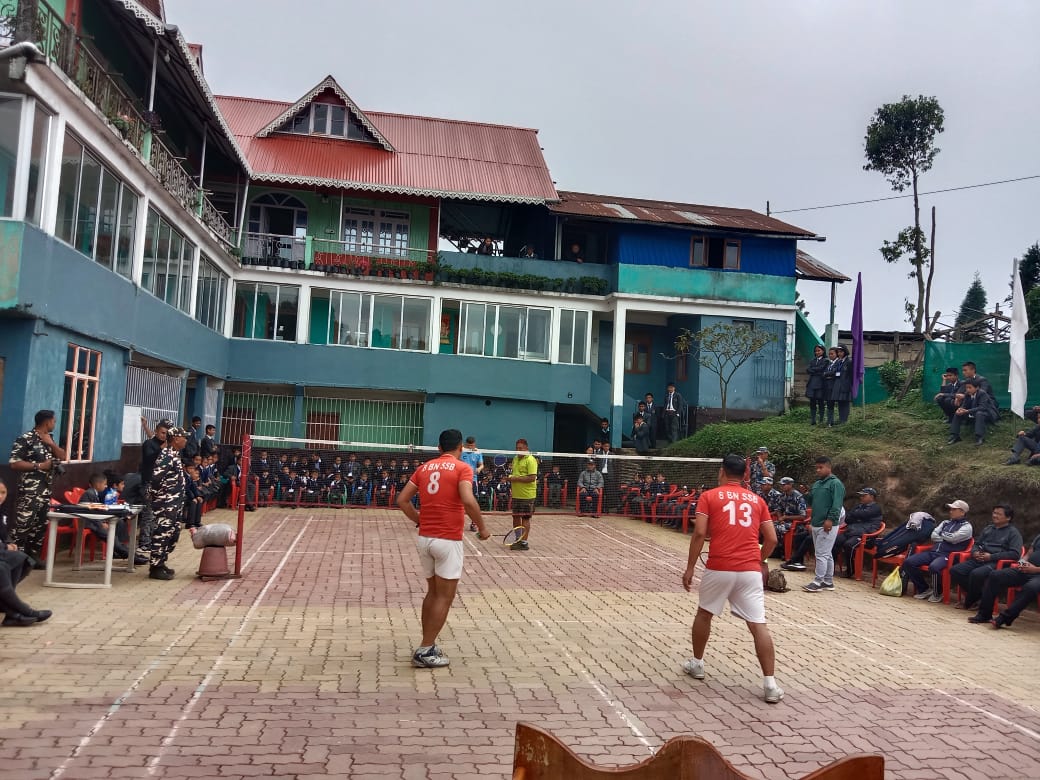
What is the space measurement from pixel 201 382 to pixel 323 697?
753 inches

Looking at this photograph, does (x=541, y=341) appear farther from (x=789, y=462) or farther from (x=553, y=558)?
(x=553, y=558)

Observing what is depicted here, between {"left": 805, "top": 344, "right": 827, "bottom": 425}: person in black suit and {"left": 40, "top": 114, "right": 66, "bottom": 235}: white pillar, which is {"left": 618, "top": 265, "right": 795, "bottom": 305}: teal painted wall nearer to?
{"left": 805, "top": 344, "right": 827, "bottom": 425}: person in black suit

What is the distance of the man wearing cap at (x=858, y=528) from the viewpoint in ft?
47.3

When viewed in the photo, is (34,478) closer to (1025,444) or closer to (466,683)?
(466,683)

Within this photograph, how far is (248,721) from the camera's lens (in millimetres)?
5688

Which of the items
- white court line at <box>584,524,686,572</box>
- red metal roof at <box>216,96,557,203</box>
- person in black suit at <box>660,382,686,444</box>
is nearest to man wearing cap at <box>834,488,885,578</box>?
white court line at <box>584,524,686,572</box>

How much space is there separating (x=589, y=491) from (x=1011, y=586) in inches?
458

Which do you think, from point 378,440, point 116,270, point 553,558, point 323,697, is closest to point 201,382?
point 378,440

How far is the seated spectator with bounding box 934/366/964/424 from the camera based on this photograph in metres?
18.5

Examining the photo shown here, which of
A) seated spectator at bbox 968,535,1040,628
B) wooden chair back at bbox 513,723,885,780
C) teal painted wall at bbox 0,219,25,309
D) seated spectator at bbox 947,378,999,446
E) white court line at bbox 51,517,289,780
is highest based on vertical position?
teal painted wall at bbox 0,219,25,309

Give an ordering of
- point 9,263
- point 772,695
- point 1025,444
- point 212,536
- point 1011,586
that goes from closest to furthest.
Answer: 1. point 772,695
2. point 212,536
3. point 1011,586
4. point 9,263
5. point 1025,444

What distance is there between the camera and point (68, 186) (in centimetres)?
1346

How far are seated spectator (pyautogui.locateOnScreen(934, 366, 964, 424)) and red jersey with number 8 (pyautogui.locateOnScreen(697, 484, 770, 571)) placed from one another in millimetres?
13028

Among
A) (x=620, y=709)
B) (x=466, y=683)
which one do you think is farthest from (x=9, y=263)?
(x=620, y=709)
